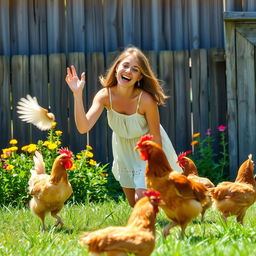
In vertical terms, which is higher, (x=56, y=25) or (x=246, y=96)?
(x=56, y=25)

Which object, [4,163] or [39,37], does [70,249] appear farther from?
[39,37]

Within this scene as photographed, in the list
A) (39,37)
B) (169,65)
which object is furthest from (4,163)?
(169,65)

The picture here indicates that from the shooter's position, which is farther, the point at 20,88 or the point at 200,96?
the point at 20,88

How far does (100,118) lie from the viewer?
9.80 meters

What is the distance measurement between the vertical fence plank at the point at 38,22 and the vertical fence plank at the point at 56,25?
63 mm

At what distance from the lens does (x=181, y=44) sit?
9.92m

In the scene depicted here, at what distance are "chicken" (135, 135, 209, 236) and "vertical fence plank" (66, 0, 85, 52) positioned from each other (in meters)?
4.14

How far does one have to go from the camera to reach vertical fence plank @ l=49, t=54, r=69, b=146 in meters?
9.81

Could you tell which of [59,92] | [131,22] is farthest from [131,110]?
[131,22]

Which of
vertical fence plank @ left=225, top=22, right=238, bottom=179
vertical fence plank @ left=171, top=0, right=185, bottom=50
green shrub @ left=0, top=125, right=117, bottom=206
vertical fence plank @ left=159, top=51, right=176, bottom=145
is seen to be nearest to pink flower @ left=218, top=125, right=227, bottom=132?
vertical fence plank @ left=225, top=22, right=238, bottom=179

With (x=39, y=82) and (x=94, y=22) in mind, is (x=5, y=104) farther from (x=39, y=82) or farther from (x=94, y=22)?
(x=94, y=22)

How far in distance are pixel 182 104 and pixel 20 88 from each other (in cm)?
222

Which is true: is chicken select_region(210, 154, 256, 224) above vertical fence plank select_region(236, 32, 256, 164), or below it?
below

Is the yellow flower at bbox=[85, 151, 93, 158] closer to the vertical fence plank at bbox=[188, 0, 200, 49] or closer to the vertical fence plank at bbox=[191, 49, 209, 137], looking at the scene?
the vertical fence plank at bbox=[191, 49, 209, 137]
